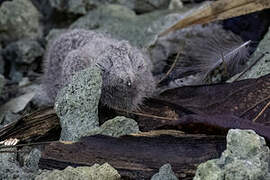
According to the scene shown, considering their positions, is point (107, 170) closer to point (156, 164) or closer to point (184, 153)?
point (156, 164)

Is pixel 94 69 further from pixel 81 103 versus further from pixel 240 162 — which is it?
pixel 240 162

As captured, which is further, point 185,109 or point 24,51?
point 24,51

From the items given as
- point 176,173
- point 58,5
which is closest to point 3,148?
point 176,173

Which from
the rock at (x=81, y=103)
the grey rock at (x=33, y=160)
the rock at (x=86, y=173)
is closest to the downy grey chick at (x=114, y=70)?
the rock at (x=81, y=103)

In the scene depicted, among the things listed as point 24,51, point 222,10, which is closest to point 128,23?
point 24,51

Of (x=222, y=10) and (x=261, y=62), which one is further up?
(x=222, y=10)

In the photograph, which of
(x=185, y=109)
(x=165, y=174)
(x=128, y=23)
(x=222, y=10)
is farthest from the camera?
(x=128, y=23)
